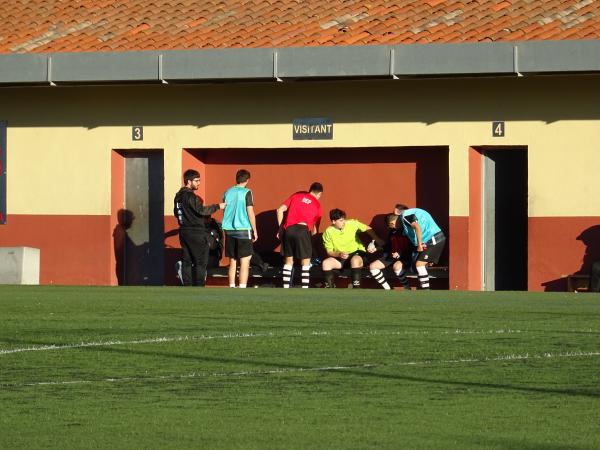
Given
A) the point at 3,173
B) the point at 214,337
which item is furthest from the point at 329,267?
the point at 214,337

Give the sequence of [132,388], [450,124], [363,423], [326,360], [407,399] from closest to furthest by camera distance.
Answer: [363,423]
[407,399]
[132,388]
[326,360]
[450,124]

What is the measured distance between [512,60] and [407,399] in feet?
46.9

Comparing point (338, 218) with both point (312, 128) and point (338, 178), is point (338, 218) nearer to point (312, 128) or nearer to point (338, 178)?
point (338, 178)

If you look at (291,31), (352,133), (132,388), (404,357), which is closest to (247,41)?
(291,31)

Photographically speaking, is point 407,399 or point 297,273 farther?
point 297,273

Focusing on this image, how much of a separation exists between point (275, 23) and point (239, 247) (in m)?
4.08

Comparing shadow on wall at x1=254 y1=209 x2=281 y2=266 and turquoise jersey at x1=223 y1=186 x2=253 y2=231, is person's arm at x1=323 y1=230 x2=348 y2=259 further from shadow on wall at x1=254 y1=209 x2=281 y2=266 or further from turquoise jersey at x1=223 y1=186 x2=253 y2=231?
turquoise jersey at x1=223 y1=186 x2=253 y2=231

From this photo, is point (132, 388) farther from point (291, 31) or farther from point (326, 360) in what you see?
point (291, 31)

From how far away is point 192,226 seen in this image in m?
23.2

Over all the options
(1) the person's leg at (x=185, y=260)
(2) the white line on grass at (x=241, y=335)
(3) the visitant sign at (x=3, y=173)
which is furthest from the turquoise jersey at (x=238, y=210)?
(2) the white line on grass at (x=241, y=335)

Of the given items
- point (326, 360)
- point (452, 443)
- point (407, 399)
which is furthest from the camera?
point (326, 360)

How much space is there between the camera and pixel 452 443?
708cm

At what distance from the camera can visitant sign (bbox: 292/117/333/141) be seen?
24625mm

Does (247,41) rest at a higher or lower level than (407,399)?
higher
